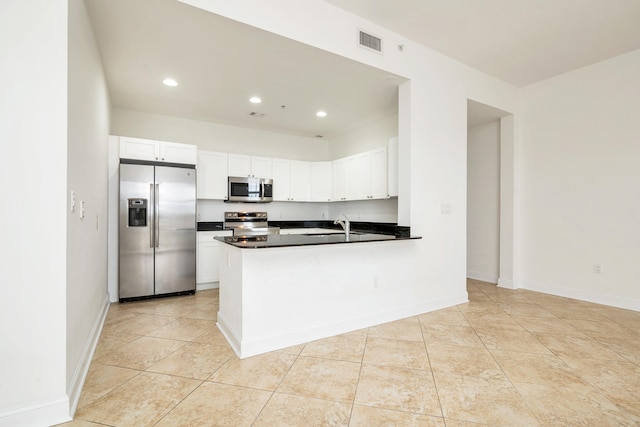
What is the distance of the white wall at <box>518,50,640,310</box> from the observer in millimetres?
3705

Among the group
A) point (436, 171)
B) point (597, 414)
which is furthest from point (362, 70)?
point (597, 414)

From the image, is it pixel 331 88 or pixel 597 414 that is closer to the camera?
pixel 597 414

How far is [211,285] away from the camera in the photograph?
4.74 meters

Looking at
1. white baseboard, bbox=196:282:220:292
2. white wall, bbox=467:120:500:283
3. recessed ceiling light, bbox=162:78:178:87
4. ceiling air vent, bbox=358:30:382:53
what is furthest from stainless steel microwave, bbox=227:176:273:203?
white wall, bbox=467:120:500:283

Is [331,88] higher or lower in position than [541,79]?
lower

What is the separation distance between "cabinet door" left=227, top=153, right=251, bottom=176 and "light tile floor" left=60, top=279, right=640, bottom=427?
263cm

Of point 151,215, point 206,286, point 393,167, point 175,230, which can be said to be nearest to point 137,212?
point 151,215

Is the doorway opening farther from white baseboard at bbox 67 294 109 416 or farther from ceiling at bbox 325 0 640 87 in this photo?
white baseboard at bbox 67 294 109 416

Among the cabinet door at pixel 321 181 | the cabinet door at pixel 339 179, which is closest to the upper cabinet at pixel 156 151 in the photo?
the cabinet door at pixel 321 181

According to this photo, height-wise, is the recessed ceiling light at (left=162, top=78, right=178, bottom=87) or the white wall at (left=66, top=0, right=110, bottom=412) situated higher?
the recessed ceiling light at (left=162, top=78, right=178, bottom=87)

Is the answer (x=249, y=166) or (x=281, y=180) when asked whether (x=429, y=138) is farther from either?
(x=249, y=166)

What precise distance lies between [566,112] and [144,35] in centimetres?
525

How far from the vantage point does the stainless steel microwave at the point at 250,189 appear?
5098 millimetres

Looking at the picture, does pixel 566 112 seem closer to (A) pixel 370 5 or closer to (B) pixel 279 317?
(A) pixel 370 5
